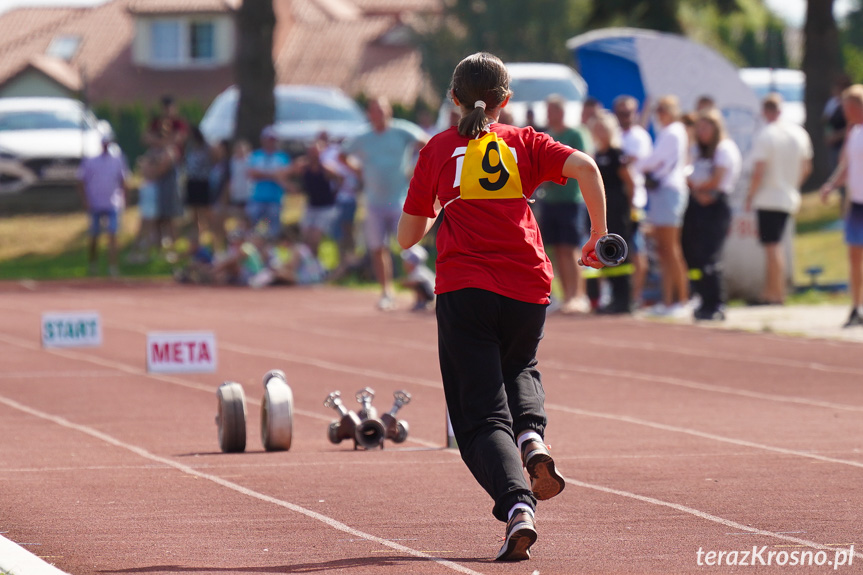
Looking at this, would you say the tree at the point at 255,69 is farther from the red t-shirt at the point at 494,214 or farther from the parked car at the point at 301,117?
the red t-shirt at the point at 494,214

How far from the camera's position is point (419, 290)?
59.7ft

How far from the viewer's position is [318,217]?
2305 cm

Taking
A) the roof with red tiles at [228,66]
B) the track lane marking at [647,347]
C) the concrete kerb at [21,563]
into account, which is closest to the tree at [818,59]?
the track lane marking at [647,347]

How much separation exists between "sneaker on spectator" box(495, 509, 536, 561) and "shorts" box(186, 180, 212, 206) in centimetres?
1956

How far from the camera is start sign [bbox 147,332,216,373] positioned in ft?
38.7

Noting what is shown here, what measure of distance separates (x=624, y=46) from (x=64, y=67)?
5091 centimetres

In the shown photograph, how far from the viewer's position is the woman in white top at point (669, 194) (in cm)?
1639

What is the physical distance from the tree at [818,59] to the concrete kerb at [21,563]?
24875 millimetres

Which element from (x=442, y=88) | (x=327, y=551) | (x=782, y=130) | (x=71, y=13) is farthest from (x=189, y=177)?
(x=71, y=13)

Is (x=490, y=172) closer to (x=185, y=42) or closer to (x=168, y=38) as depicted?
(x=185, y=42)

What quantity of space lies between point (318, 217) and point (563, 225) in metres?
6.88

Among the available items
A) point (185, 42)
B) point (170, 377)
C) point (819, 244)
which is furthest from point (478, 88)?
point (185, 42)

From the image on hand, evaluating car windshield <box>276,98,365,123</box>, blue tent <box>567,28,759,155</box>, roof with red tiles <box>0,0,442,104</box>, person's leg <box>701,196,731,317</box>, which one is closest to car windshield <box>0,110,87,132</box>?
car windshield <box>276,98,365,123</box>

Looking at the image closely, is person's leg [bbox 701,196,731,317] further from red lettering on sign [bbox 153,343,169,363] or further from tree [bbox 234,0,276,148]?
tree [bbox 234,0,276,148]
